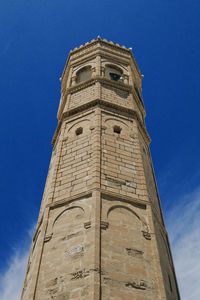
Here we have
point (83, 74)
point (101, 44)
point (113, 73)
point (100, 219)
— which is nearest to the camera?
point (100, 219)

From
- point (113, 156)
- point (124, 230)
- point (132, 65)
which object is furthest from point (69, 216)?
point (132, 65)

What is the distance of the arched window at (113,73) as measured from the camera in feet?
58.0

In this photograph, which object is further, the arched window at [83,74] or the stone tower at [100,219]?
the arched window at [83,74]

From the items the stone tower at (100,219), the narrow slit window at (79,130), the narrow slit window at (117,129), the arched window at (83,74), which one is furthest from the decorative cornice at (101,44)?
the narrow slit window at (117,129)

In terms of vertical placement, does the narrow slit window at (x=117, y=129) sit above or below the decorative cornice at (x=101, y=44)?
below

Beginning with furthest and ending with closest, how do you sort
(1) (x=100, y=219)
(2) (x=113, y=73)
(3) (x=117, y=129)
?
(2) (x=113, y=73)
(3) (x=117, y=129)
(1) (x=100, y=219)

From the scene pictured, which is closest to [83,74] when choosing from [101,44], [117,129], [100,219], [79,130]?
[101,44]

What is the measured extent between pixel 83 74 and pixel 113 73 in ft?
6.27

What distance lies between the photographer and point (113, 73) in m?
17.9

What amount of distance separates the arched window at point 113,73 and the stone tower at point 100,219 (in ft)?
7.71

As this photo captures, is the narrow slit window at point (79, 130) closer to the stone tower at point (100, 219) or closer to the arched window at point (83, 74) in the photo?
the stone tower at point (100, 219)

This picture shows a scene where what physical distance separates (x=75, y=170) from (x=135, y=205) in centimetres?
259

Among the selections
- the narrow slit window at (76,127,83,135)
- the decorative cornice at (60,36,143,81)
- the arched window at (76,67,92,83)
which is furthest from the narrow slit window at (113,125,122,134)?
the decorative cornice at (60,36,143,81)

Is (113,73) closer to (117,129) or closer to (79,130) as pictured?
(117,129)
